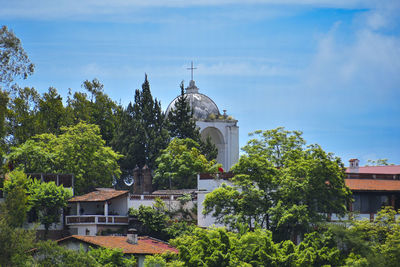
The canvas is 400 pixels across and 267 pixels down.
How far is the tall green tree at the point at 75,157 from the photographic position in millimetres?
69750

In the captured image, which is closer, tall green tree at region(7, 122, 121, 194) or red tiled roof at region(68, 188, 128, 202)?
red tiled roof at region(68, 188, 128, 202)

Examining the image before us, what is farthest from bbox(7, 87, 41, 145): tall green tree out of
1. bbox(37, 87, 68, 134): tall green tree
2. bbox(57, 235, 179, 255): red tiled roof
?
bbox(57, 235, 179, 255): red tiled roof

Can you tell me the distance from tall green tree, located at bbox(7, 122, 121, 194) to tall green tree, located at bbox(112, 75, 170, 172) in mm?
2822

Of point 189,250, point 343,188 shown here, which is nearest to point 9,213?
point 189,250

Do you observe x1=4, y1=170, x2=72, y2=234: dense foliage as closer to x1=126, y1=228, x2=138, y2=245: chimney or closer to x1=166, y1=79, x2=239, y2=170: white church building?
x1=126, y1=228, x2=138, y2=245: chimney

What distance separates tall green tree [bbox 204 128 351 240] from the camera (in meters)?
55.3

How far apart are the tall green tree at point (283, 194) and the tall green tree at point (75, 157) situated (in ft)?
59.2

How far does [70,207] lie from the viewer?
210 feet

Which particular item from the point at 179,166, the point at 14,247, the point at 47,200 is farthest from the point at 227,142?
the point at 14,247

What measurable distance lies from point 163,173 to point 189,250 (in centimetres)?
2601

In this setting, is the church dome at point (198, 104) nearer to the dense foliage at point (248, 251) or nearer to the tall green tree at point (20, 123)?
the tall green tree at point (20, 123)

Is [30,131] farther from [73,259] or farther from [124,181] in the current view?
[73,259]

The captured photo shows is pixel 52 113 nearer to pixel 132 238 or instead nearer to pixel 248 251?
pixel 132 238

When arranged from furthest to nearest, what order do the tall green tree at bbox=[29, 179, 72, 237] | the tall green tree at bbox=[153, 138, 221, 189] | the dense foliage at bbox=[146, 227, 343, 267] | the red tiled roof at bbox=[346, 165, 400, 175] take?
the tall green tree at bbox=[153, 138, 221, 189] < the red tiled roof at bbox=[346, 165, 400, 175] < the tall green tree at bbox=[29, 179, 72, 237] < the dense foliage at bbox=[146, 227, 343, 267]
